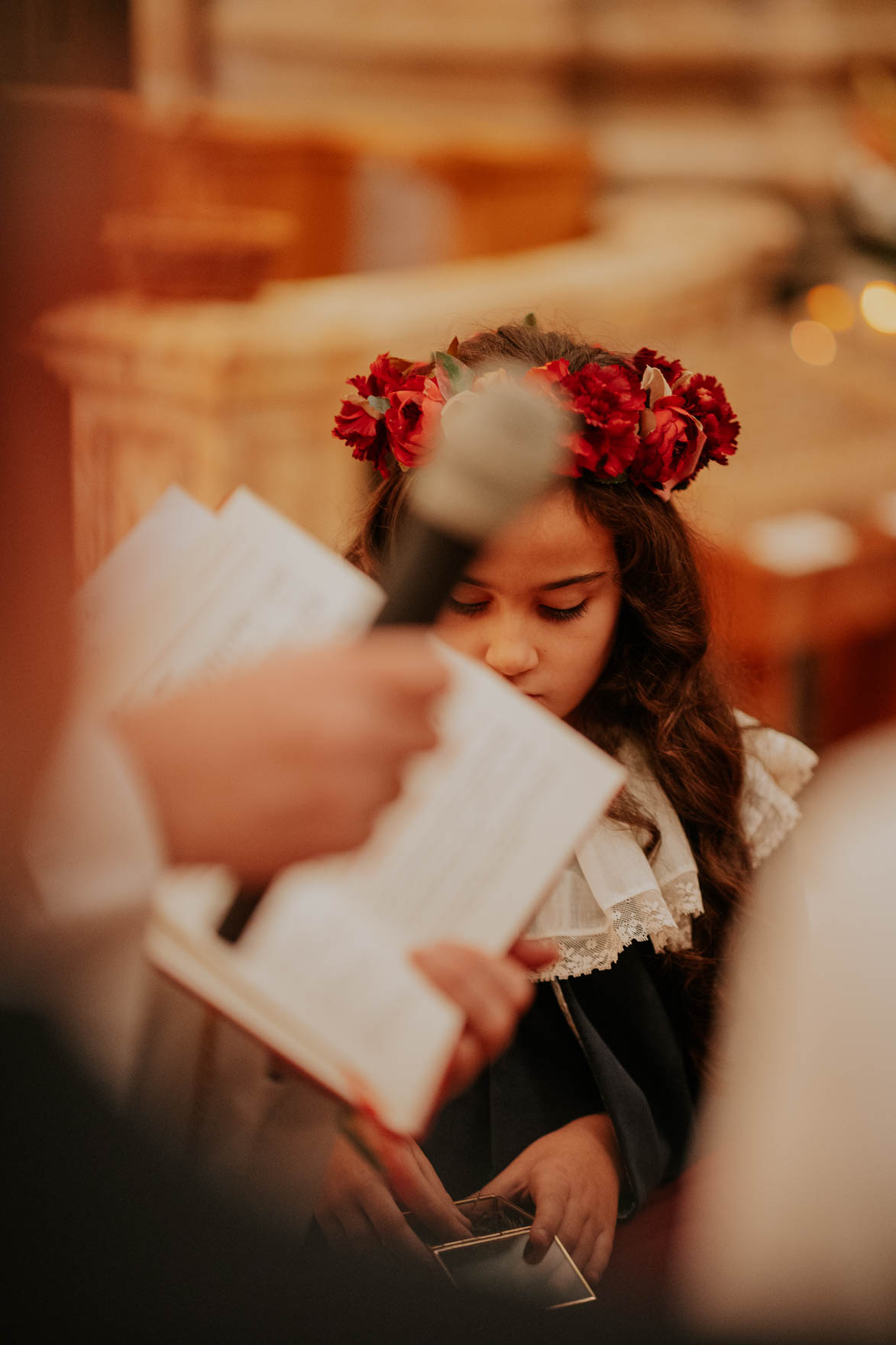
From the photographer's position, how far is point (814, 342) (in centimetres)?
598

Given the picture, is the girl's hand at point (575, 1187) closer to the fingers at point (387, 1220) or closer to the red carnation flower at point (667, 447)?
the fingers at point (387, 1220)

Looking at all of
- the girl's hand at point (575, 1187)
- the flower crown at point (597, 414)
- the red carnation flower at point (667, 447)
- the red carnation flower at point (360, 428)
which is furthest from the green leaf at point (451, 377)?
the girl's hand at point (575, 1187)

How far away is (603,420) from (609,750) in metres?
0.41

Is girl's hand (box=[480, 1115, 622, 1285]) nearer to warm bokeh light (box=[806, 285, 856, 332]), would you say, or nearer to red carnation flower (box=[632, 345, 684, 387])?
red carnation flower (box=[632, 345, 684, 387])

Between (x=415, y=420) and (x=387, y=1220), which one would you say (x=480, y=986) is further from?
(x=415, y=420)

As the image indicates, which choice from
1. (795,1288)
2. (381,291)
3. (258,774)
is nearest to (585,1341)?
(795,1288)

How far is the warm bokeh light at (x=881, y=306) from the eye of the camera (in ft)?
18.6

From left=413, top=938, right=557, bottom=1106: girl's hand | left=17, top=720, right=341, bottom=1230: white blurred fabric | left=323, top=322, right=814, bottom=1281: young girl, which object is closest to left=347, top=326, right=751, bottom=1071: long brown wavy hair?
left=323, top=322, right=814, bottom=1281: young girl

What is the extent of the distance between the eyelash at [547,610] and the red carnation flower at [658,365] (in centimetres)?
34

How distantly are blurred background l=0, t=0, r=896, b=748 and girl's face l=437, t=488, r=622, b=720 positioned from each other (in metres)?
0.39

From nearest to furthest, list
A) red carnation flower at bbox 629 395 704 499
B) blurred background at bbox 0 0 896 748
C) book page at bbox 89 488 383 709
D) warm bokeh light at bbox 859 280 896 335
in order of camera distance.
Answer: blurred background at bbox 0 0 896 748
book page at bbox 89 488 383 709
red carnation flower at bbox 629 395 704 499
warm bokeh light at bbox 859 280 896 335

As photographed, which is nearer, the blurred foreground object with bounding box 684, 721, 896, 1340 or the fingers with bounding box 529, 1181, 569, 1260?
the blurred foreground object with bounding box 684, 721, 896, 1340

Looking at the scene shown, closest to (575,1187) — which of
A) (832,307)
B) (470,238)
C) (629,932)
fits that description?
(629,932)

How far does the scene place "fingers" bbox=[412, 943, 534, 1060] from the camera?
725 millimetres
